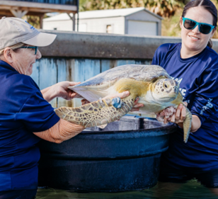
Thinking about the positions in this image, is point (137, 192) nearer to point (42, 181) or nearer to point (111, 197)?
point (111, 197)

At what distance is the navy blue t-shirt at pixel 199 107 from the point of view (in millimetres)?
2268

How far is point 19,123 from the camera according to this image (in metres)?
1.71

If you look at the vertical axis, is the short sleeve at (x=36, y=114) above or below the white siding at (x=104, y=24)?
above

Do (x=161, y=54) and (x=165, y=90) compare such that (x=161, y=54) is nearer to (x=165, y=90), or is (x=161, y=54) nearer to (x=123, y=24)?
(x=165, y=90)

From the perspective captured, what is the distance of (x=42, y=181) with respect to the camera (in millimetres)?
2174

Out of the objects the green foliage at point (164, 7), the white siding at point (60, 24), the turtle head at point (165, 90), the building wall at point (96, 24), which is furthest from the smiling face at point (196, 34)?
the green foliage at point (164, 7)

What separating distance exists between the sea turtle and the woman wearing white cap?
0.10 meters

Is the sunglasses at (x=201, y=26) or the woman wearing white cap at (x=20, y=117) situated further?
the sunglasses at (x=201, y=26)

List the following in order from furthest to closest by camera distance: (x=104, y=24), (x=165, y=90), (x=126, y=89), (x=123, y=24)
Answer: (x=104, y=24)
(x=123, y=24)
(x=126, y=89)
(x=165, y=90)

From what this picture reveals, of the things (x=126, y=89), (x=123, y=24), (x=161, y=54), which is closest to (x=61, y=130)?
(x=126, y=89)

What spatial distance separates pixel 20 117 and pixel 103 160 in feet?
2.19

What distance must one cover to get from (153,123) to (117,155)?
76 cm

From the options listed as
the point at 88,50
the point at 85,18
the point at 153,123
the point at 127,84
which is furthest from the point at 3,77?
the point at 85,18

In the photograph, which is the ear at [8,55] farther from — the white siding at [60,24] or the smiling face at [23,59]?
the white siding at [60,24]
